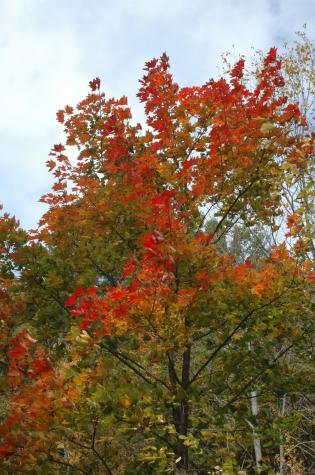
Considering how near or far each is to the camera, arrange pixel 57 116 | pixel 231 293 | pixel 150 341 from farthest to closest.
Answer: pixel 57 116, pixel 231 293, pixel 150 341

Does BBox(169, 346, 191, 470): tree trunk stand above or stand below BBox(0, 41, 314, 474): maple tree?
below

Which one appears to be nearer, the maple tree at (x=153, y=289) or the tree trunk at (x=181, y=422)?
the maple tree at (x=153, y=289)

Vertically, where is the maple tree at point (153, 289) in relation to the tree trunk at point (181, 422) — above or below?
above

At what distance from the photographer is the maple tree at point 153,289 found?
306cm

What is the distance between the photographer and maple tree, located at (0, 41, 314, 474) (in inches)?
121

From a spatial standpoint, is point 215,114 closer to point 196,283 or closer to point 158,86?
point 158,86

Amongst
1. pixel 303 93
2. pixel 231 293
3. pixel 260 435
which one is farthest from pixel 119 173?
pixel 303 93

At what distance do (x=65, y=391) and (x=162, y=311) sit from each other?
958mm

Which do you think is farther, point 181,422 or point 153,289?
point 181,422

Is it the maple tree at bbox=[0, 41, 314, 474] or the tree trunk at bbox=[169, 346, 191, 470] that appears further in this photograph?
the tree trunk at bbox=[169, 346, 191, 470]

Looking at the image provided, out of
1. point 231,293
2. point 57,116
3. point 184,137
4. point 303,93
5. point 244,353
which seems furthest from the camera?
point 303,93

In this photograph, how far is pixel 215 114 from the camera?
4.81m

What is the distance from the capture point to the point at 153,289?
3.19 m

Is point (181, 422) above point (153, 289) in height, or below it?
below
